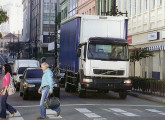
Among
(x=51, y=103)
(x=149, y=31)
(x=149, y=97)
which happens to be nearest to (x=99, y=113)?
(x=51, y=103)

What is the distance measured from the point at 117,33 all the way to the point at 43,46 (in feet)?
312

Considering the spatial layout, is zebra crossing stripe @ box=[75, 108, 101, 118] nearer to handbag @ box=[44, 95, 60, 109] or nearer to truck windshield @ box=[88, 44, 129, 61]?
handbag @ box=[44, 95, 60, 109]

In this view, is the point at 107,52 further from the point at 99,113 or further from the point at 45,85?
the point at 45,85

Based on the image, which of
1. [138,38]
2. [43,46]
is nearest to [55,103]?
[138,38]

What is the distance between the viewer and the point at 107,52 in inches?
819

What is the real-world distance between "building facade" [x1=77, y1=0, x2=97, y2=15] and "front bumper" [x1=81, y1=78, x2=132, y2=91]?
34.6 metres

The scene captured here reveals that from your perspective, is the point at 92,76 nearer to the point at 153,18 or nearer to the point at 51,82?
the point at 51,82

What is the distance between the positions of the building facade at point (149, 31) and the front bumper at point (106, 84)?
12.6m

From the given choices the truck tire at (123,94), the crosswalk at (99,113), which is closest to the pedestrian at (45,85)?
the crosswalk at (99,113)

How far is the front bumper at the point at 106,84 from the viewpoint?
20641 millimetres

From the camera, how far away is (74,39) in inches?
894

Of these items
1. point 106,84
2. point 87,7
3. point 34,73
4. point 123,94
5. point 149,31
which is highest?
point 87,7

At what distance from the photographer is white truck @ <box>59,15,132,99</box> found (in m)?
20.7

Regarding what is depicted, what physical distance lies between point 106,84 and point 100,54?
4.56 feet
